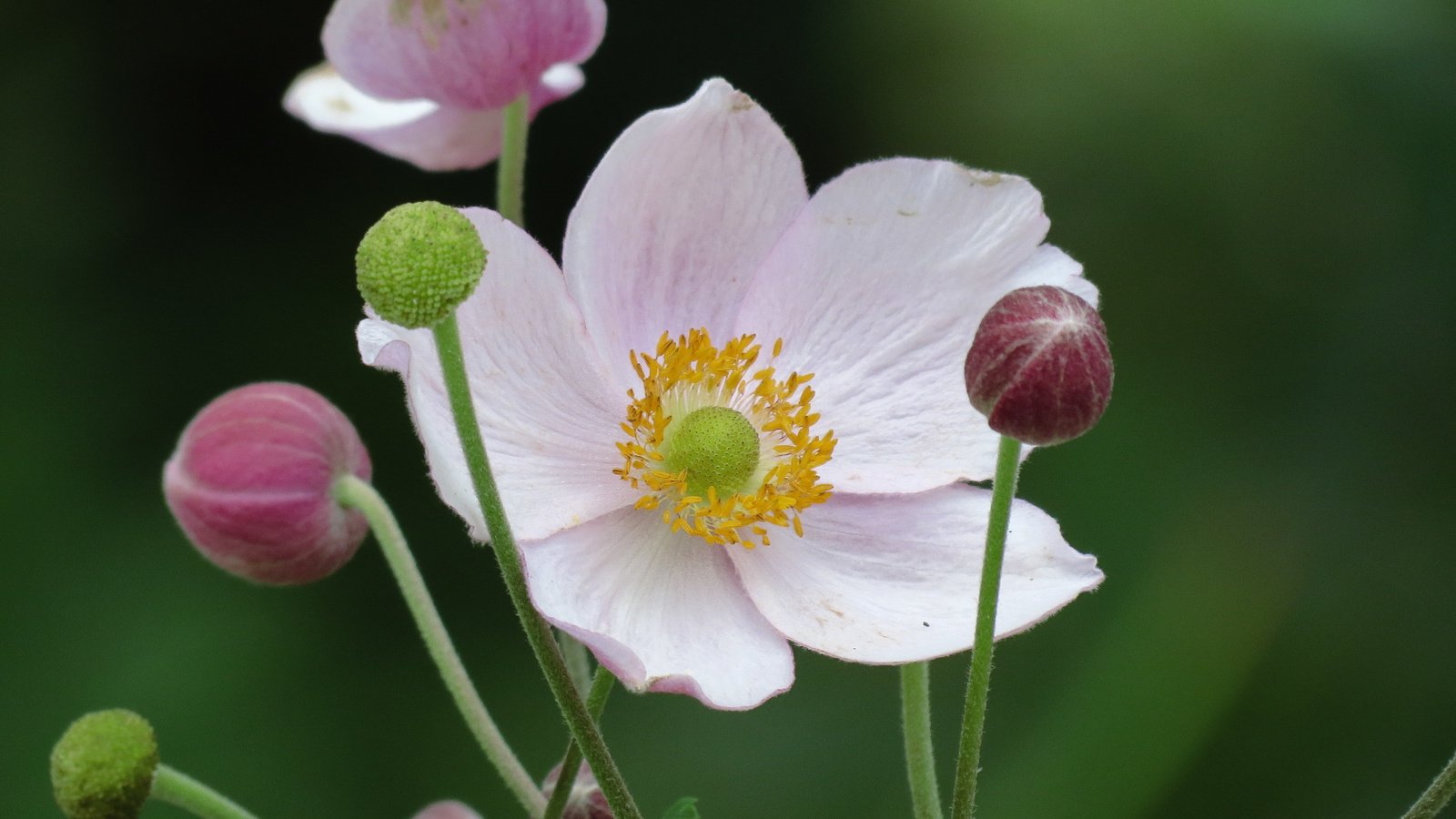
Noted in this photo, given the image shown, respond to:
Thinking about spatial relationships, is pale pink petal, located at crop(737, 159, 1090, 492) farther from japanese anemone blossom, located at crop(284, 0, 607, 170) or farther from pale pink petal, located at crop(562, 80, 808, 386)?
japanese anemone blossom, located at crop(284, 0, 607, 170)

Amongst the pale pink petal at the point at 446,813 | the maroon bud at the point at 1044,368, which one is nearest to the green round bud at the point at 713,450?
the pale pink petal at the point at 446,813

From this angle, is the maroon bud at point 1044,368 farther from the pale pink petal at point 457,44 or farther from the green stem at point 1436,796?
the pale pink petal at point 457,44

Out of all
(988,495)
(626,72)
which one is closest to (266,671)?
(626,72)

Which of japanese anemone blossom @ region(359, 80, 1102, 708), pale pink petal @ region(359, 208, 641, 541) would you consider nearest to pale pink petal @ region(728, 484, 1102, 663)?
japanese anemone blossom @ region(359, 80, 1102, 708)

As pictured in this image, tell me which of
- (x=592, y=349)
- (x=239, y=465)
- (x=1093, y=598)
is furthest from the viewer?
(x=1093, y=598)

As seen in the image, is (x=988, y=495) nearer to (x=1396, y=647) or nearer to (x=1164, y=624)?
Answer: (x=1164, y=624)

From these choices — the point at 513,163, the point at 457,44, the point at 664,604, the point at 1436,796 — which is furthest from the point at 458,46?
the point at 1436,796
